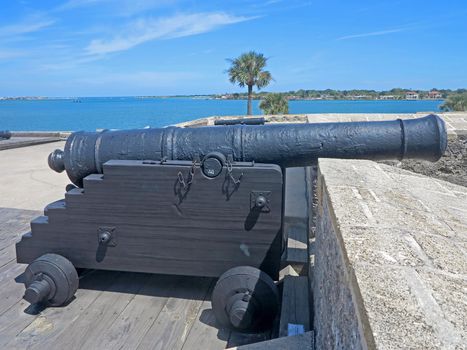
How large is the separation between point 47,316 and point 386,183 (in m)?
2.09

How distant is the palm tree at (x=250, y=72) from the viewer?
31.2m

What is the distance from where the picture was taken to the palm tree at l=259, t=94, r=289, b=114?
1121 inches

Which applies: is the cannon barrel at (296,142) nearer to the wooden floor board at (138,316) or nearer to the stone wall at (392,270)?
the stone wall at (392,270)

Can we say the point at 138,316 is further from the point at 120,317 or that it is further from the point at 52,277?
the point at 52,277

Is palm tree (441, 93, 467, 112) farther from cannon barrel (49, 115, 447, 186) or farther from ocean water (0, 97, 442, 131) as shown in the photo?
cannon barrel (49, 115, 447, 186)

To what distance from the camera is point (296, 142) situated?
248 cm

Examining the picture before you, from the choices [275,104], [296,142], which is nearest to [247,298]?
→ [296,142]

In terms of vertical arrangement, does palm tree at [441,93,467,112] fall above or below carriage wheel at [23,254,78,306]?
above


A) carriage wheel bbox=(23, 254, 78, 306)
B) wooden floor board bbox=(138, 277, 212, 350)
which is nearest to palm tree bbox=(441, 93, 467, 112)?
wooden floor board bbox=(138, 277, 212, 350)

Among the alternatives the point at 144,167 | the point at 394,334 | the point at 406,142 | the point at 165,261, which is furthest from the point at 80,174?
the point at 394,334

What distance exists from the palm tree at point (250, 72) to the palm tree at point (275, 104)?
7.83 ft

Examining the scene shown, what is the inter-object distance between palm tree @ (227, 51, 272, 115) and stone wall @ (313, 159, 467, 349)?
99.0 ft

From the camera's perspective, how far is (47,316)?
97.0 inches

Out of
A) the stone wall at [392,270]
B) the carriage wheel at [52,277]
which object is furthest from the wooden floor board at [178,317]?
the stone wall at [392,270]
